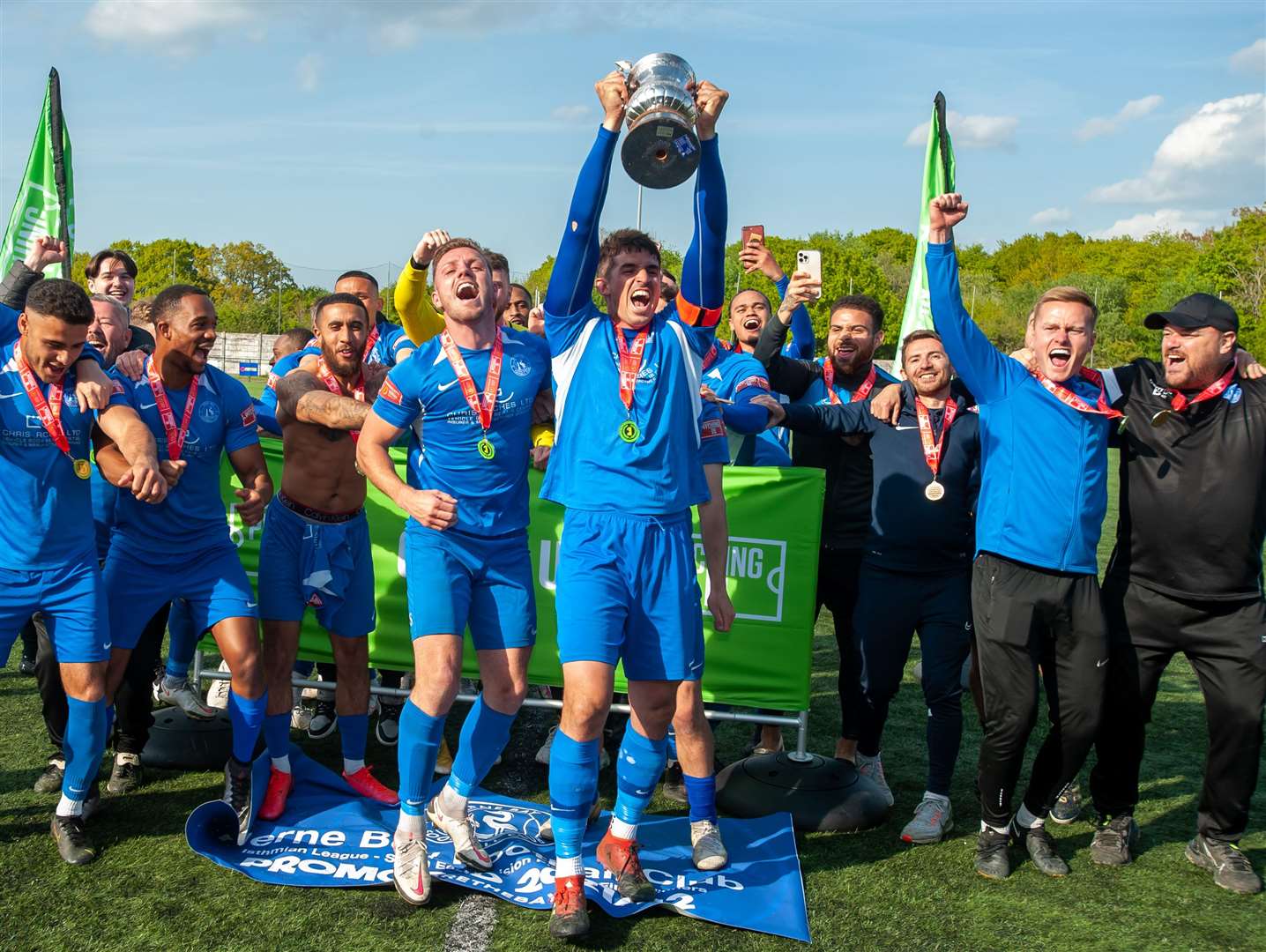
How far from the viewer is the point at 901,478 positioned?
213 inches

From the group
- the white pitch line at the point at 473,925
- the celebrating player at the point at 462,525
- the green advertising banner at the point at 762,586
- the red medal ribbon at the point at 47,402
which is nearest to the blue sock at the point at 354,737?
the celebrating player at the point at 462,525

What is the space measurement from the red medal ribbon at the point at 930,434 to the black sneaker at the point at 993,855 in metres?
1.63

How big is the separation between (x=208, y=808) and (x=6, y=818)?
1115 mm

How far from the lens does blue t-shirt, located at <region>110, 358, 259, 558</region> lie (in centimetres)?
509

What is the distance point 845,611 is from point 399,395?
9.36 ft

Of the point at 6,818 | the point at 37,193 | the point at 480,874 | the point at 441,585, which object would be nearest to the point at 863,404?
the point at 441,585

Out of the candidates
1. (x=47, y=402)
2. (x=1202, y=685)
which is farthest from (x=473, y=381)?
(x=1202, y=685)

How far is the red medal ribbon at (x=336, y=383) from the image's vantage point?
18.0ft

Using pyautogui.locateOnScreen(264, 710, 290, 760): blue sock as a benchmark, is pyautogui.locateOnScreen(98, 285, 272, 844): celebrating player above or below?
above

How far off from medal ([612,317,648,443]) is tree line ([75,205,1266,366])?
44.1 meters

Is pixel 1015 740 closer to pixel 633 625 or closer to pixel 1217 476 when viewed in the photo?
pixel 1217 476

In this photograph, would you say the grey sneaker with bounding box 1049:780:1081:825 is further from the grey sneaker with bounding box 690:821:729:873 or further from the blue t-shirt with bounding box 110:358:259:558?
the blue t-shirt with bounding box 110:358:259:558

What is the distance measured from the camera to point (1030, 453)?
4.76 metres

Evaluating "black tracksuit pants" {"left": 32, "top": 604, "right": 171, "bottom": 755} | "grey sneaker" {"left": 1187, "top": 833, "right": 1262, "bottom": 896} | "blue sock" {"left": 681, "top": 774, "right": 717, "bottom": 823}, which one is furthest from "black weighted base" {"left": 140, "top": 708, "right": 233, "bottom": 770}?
"grey sneaker" {"left": 1187, "top": 833, "right": 1262, "bottom": 896}
